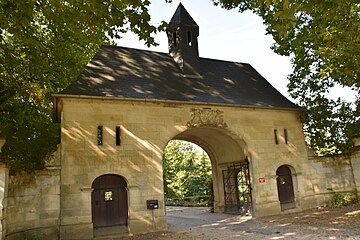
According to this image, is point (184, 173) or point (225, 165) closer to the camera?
point (225, 165)

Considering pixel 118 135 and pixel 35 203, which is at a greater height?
pixel 118 135

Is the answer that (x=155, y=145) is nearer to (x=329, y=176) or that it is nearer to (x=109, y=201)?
(x=109, y=201)

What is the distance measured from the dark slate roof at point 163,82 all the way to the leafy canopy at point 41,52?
52.8 inches

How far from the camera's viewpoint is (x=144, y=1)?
519cm

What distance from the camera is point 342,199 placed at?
44.5 ft

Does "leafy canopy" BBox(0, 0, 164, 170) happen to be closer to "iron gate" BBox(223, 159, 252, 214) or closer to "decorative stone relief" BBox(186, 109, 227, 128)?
"decorative stone relief" BBox(186, 109, 227, 128)

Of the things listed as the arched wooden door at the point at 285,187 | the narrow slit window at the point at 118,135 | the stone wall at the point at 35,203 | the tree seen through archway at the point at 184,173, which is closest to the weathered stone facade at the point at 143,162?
the stone wall at the point at 35,203

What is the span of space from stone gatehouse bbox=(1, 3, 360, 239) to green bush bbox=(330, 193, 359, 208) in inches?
13.6

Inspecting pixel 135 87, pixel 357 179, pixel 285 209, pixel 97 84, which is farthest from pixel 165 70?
pixel 357 179

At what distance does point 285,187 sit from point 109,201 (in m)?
7.79

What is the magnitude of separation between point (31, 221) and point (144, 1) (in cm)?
730

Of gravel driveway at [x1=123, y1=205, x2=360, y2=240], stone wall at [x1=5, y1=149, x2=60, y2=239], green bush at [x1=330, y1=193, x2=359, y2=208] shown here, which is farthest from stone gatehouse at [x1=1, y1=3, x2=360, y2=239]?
gravel driveway at [x1=123, y1=205, x2=360, y2=240]

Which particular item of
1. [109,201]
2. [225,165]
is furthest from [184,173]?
[109,201]

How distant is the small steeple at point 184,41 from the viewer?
14633 millimetres
